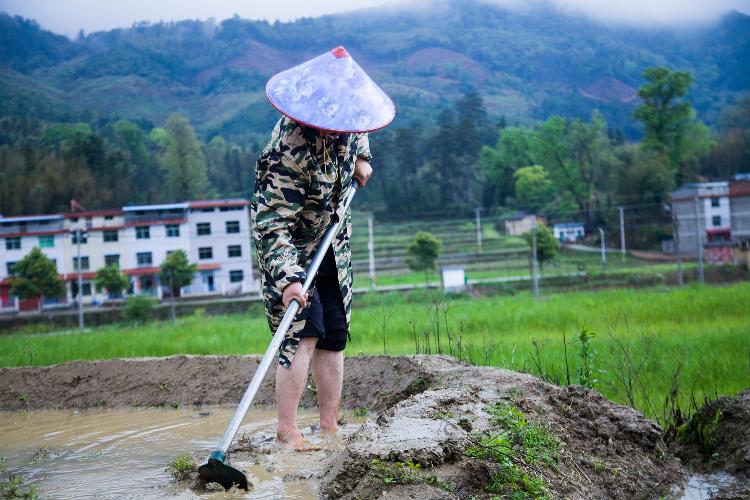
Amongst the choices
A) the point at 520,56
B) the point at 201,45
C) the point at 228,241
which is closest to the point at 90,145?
the point at 228,241

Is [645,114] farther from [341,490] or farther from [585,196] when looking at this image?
[341,490]

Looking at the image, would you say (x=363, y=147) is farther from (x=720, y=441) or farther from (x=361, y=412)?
(x=720, y=441)

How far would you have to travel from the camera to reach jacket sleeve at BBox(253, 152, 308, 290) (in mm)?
3016

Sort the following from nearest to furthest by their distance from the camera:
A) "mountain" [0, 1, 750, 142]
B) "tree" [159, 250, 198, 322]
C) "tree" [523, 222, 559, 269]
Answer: "tree" [159, 250, 198, 322] < "tree" [523, 222, 559, 269] < "mountain" [0, 1, 750, 142]

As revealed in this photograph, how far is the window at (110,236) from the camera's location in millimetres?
29087

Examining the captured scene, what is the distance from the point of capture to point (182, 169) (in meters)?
50.5

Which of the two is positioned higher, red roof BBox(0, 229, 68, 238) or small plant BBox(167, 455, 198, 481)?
red roof BBox(0, 229, 68, 238)

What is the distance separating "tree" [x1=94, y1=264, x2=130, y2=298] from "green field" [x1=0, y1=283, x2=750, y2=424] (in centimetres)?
1730

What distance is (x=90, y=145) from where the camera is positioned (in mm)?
43312

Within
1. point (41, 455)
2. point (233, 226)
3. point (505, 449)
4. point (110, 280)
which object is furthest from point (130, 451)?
point (233, 226)

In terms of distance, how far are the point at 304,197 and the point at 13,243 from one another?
84.7 ft

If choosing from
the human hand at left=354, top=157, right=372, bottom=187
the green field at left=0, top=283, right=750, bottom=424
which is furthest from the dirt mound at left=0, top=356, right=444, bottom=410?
the human hand at left=354, top=157, right=372, bottom=187

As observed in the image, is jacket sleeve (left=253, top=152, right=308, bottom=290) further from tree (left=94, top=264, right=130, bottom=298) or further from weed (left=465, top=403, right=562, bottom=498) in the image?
tree (left=94, top=264, right=130, bottom=298)

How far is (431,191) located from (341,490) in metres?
65.3
